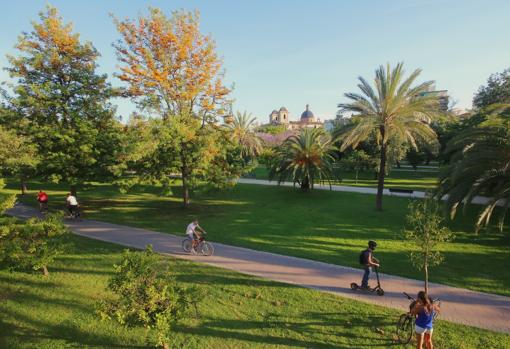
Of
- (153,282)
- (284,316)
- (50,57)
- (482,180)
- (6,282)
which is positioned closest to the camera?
(153,282)

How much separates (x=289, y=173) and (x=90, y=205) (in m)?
14.7

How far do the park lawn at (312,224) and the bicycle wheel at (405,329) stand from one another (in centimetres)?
317

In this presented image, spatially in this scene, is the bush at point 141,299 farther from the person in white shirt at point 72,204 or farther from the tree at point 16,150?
the person in white shirt at point 72,204

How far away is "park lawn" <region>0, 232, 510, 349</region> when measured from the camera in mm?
6812

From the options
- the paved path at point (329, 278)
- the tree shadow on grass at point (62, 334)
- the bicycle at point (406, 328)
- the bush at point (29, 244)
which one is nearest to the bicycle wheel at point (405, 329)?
the bicycle at point (406, 328)

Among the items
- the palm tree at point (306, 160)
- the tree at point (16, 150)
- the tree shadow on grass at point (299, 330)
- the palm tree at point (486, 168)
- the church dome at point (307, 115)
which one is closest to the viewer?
the tree shadow on grass at point (299, 330)

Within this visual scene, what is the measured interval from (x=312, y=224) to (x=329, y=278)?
6468 millimetres

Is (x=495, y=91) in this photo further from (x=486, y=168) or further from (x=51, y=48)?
(x=51, y=48)

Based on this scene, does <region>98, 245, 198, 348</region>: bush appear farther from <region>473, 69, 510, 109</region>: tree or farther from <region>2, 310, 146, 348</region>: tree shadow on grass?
<region>473, 69, 510, 109</region>: tree

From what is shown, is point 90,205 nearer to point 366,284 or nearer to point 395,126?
point 366,284

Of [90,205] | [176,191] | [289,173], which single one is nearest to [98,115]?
[90,205]

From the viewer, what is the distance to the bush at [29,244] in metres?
8.41

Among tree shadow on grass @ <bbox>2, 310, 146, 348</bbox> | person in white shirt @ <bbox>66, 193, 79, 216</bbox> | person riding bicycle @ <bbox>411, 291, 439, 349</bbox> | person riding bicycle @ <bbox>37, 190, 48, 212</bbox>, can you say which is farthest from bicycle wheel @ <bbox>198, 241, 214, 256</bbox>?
person riding bicycle @ <bbox>37, 190, 48, 212</bbox>

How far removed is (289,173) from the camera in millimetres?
24594
